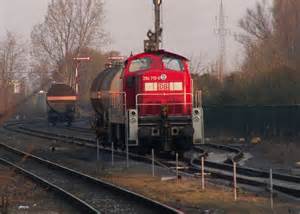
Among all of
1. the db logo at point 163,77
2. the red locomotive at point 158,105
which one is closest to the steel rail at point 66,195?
the red locomotive at point 158,105

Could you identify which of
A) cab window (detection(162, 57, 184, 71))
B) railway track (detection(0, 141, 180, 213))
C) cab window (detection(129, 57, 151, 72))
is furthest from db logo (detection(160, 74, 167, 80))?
railway track (detection(0, 141, 180, 213))

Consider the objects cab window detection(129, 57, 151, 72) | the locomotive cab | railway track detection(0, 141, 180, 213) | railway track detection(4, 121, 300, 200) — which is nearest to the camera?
railway track detection(0, 141, 180, 213)

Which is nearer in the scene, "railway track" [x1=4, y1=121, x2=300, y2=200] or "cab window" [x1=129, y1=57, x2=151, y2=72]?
"railway track" [x1=4, y1=121, x2=300, y2=200]

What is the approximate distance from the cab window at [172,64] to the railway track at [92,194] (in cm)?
535

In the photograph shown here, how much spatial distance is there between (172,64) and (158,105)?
1.66 meters

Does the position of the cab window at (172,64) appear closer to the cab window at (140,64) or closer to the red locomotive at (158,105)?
the red locomotive at (158,105)

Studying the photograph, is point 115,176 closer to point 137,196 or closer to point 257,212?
point 137,196

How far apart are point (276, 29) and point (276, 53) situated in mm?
5649

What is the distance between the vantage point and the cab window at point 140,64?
72.1ft

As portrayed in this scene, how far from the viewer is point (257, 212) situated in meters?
10.8

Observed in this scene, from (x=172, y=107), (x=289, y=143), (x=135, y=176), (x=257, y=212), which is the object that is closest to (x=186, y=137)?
(x=172, y=107)

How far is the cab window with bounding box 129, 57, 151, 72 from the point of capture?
2198 cm

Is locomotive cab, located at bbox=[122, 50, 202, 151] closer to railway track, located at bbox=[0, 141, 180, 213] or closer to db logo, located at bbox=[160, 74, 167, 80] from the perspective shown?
db logo, located at bbox=[160, 74, 167, 80]

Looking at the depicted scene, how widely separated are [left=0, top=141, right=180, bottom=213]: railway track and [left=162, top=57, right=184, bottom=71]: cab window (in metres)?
5.35
